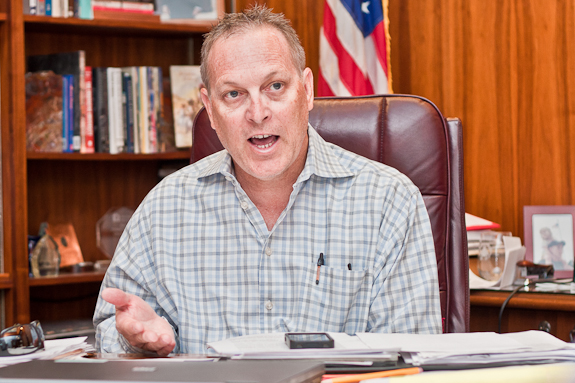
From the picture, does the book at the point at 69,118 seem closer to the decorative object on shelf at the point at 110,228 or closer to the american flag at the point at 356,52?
the decorative object on shelf at the point at 110,228

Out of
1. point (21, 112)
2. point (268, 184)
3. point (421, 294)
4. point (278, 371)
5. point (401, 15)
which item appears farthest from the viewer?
point (401, 15)

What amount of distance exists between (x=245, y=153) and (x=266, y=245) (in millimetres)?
188

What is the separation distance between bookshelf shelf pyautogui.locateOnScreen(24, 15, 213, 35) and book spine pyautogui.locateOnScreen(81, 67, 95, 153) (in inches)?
6.5

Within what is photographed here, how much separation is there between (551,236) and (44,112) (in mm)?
1730

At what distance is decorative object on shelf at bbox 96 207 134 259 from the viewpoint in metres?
2.51

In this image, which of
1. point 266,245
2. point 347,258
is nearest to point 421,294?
point 347,258

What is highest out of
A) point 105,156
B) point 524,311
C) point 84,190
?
point 105,156

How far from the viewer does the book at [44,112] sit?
7.43 ft

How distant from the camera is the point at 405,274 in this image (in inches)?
48.8

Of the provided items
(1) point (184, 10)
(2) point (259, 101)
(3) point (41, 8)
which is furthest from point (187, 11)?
(2) point (259, 101)

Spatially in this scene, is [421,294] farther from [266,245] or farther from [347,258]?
[266,245]

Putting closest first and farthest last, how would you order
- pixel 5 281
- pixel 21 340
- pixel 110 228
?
pixel 21 340 → pixel 5 281 → pixel 110 228

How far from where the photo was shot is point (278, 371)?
0.63 metres

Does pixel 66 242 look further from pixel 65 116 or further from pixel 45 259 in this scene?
pixel 65 116
